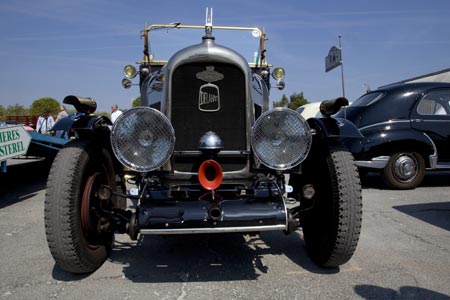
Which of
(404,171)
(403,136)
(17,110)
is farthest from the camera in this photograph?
(17,110)

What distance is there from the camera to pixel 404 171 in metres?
6.05

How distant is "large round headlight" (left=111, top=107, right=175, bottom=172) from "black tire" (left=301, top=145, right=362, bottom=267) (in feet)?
3.89

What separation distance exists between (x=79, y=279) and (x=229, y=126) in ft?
5.09

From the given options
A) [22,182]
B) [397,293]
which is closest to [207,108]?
[397,293]

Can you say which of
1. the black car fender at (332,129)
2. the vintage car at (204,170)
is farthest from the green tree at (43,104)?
the black car fender at (332,129)

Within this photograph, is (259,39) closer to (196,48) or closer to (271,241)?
(196,48)

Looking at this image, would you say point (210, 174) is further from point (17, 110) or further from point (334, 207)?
point (17, 110)

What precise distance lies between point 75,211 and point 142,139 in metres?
0.68

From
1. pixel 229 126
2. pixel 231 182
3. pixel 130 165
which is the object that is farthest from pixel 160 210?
pixel 229 126

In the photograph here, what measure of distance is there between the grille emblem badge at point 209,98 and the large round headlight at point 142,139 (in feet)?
1.42

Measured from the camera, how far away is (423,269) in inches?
109

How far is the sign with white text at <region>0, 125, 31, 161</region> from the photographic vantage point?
4.67 m

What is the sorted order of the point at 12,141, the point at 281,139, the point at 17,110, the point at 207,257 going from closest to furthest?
the point at 281,139 → the point at 207,257 → the point at 12,141 → the point at 17,110

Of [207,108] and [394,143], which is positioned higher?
[207,108]
